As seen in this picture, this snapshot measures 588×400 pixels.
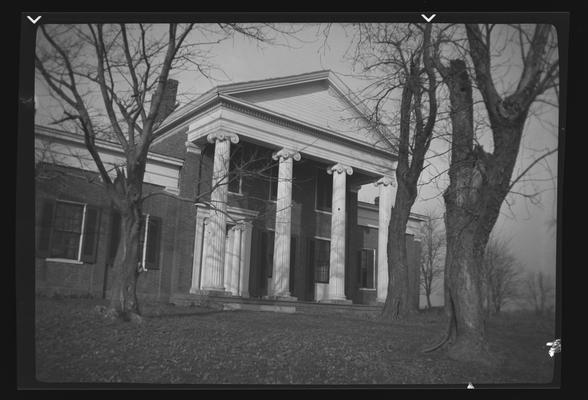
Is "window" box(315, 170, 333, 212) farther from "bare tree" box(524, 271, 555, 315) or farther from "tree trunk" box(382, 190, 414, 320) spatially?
"bare tree" box(524, 271, 555, 315)

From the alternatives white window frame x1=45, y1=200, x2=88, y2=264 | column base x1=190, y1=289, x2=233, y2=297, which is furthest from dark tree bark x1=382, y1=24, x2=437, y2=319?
white window frame x1=45, y1=200, x2=88, y2=264

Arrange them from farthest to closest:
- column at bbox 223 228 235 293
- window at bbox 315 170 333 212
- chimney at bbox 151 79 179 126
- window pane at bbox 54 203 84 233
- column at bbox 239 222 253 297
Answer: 1. window at bbox 315 170 333 212
2. column at bbox 239 222 253 297
3. column at bbox 223 228 235 293
4. chimney at bbox 151 79 179 126
5. window pane at bbox 54 203 84 233

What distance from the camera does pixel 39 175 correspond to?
544 cm

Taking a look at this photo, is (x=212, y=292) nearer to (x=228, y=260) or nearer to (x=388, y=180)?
(x=228, y=260)

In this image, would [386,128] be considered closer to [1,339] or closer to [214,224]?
[214,224]

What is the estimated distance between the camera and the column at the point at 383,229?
24.1ft

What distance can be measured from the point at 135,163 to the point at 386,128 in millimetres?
3072

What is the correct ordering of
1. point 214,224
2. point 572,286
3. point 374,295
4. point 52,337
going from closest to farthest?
point 52,337 < point 572,286 < point 214,224 < point 374,295

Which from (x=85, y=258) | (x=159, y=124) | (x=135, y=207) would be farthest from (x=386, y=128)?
(x=85, y=258)

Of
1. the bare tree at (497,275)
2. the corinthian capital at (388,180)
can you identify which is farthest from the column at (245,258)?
the bare tree at (497,275)

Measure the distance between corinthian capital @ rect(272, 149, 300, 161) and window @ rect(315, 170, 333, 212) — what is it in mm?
546

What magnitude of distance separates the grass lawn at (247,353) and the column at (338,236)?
5.39 feet

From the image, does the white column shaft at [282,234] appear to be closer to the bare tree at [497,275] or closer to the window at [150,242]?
the window at [150,242]

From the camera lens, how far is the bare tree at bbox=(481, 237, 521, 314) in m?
5.71
